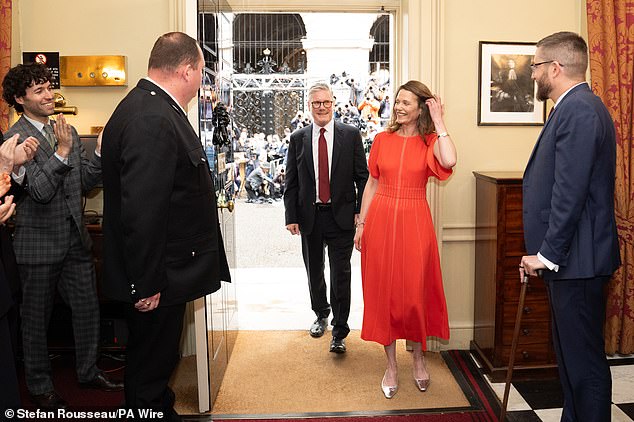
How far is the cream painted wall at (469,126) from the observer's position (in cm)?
379

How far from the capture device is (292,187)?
13.7 ft

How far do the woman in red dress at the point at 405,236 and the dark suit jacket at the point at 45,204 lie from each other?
5.18 feet

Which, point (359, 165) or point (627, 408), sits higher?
point (359, 165)

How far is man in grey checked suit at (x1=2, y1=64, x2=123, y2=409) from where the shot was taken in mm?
2961

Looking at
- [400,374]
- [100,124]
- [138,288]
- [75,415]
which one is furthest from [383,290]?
[100,124]

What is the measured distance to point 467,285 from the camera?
3963mm

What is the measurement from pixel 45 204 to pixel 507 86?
2.79m

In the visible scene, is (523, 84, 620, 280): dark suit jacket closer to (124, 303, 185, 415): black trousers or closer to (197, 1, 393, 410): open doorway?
(124, 303, 185, 415): black trousers

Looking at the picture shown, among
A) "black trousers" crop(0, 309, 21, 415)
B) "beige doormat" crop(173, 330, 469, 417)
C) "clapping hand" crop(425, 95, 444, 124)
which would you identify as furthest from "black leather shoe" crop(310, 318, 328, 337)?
"black trousers" crop(0, 309, 21, 415)

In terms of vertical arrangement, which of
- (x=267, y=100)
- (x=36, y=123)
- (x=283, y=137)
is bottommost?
(x=36, y=123)

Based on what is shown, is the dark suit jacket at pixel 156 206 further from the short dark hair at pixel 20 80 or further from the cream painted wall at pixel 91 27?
the cream painted wall at pixel 91 27

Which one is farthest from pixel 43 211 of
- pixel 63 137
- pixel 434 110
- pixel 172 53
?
pixel 434 110

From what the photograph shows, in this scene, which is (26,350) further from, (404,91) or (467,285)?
(467,285)

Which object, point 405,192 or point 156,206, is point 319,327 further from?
point 156,206
